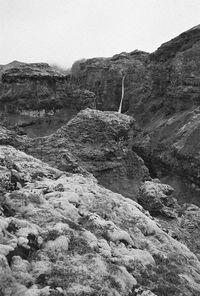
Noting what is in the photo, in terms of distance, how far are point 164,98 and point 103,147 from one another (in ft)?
219

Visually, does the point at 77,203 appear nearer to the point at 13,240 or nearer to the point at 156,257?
the point at 156,257

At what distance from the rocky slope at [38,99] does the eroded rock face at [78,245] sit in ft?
162

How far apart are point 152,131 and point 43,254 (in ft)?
293

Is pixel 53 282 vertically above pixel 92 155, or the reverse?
pixel 53 282

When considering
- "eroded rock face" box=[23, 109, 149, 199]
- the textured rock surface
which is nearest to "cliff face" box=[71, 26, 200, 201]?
"eroded rock face" box=[23, 109, 149, 199]

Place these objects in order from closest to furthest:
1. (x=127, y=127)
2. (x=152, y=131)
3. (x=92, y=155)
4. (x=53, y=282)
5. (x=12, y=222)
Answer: (x=53, y=282)
(x=12, y=222)
(x=92, y=155)
(x=127, y=127)
(x=152, y=131)

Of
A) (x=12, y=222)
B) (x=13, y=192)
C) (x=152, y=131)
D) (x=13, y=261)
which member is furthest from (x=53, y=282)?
(x=152, y=131)

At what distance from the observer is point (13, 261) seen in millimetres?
19078

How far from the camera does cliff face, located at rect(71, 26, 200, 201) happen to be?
287 ft

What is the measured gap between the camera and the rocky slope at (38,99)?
266 ft

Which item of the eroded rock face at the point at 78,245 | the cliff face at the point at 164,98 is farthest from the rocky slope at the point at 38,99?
the eroded rock face at the point at 78,245

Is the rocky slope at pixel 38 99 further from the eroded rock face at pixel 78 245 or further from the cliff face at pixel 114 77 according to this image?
the cliff face at pixel 114 77

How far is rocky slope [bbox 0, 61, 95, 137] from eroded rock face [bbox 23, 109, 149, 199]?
833 inches

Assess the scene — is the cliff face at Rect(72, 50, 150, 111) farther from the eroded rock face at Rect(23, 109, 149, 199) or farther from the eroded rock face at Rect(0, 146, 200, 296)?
the eroded rock face at Rect(0, 146, 200, 296)
